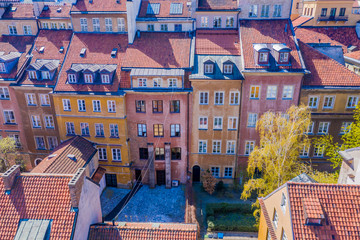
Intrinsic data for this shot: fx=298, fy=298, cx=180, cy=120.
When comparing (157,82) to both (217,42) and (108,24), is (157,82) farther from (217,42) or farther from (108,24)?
(108,24)

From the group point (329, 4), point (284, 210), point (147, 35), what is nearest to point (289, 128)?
point (284, 210)

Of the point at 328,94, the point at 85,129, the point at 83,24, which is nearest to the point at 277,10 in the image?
the point at 328,94

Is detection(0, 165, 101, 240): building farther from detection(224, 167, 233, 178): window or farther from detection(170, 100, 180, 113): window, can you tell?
detection(224, 167, 233, 178): window

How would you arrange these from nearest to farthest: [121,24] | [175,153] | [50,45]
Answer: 1. [175,153]
2. [121,24]
3. [50,45]

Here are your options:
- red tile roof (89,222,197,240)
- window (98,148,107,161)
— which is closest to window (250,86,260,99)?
red tile roof (89,222,197,240)

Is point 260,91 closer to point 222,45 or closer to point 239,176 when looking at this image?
point 222,45
